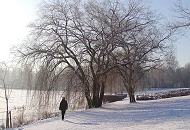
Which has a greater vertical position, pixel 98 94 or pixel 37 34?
pixel 37 34

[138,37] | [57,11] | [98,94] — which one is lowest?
[98,94]

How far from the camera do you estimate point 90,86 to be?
31719mm

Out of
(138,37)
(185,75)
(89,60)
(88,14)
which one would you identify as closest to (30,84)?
(89,60)

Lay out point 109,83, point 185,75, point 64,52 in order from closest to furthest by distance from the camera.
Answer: point 64,52 → point 109,83 → point 185,75

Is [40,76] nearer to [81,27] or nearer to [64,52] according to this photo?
[64,52]

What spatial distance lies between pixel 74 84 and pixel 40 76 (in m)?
2.86

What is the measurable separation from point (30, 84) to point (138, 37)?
1008 cm

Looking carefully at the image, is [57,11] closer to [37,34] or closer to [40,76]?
[37,34]

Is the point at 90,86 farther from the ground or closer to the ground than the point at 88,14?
closer to the ground

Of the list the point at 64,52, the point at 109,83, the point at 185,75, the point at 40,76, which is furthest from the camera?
the point at 185,75

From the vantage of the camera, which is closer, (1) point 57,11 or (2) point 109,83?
(1) point 57,11

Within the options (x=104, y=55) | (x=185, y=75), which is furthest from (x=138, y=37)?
(x=185, y=75)

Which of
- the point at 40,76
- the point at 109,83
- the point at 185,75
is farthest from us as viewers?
the point at 185,75

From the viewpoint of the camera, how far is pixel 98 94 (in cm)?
3216
